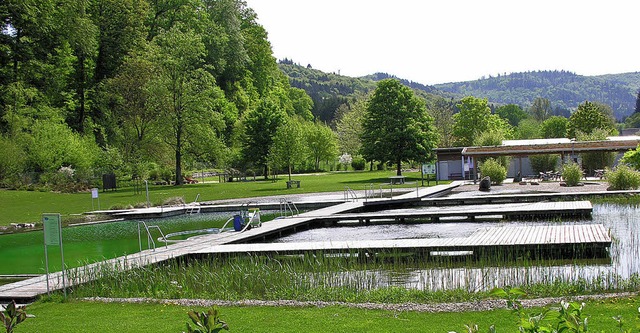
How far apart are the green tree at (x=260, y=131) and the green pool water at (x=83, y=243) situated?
98.7ft

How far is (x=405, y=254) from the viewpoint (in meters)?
13.4

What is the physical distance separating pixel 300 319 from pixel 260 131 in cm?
5035

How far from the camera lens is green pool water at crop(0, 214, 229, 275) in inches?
659

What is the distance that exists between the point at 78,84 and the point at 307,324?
48.9 meters

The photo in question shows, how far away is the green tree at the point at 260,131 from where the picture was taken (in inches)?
2266

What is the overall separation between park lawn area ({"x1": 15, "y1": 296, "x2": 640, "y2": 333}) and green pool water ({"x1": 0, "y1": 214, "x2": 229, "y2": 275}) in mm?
5355

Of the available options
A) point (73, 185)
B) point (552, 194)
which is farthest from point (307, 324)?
point (73, 185)

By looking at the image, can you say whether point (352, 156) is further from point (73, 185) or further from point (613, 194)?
point (613, 194)

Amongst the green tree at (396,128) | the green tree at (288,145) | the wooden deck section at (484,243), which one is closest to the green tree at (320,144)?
the green tree at (396,128)

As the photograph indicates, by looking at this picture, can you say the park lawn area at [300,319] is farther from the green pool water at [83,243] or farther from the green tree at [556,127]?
the green tree at [556,127]

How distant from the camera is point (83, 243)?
20.9m

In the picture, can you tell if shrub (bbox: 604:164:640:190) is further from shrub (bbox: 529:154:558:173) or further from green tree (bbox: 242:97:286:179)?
green tree (bbox: 242:97:286:179)

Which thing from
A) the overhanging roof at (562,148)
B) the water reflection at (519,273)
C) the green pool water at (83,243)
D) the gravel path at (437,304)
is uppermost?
the overhanging roof at (562,148)

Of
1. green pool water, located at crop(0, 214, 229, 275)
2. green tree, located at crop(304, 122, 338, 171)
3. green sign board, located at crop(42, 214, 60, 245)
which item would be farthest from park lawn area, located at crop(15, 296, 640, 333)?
green tree, located at crop(304, 122, 338, 171)
